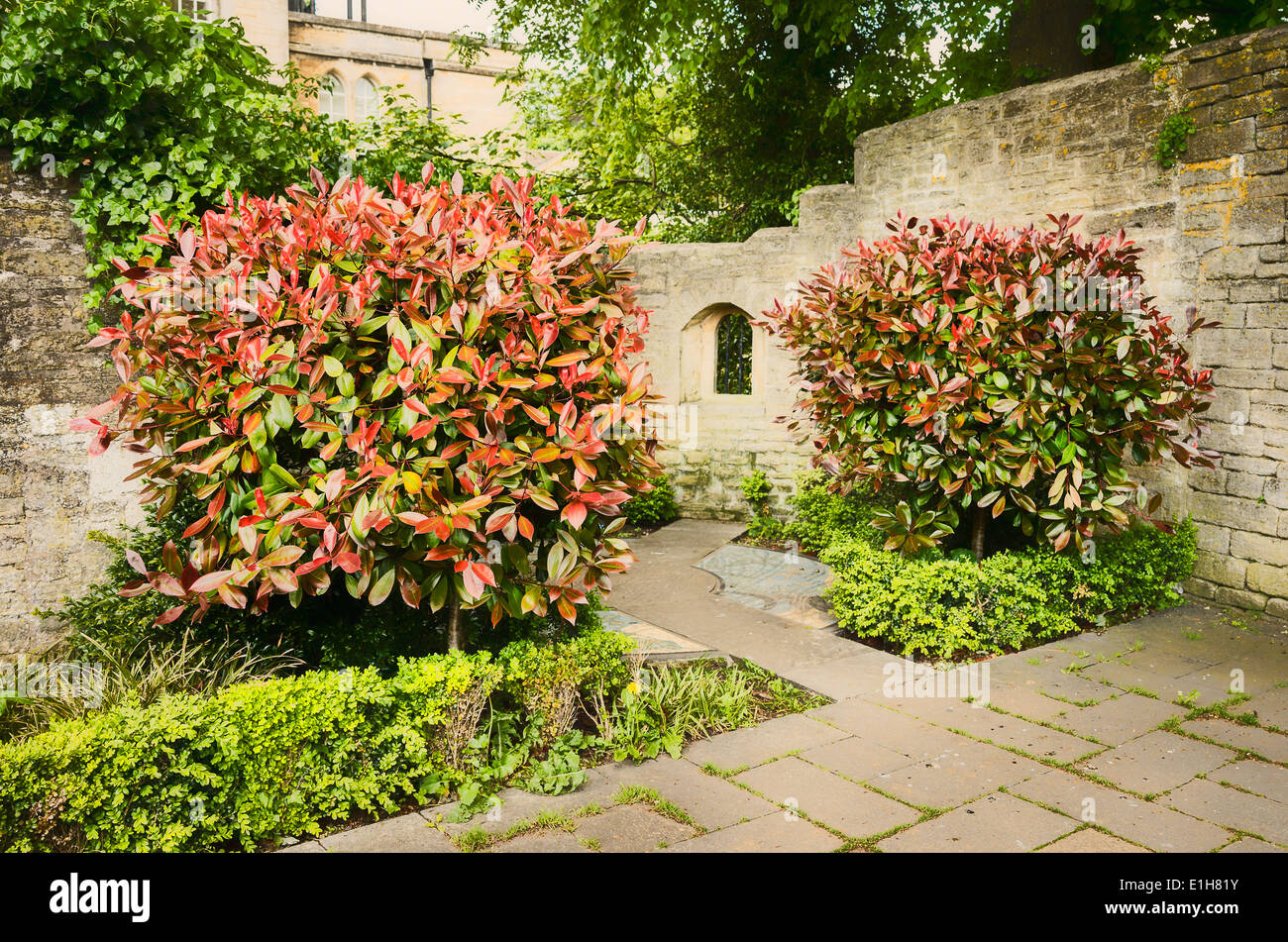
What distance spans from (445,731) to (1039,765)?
2.45 meters

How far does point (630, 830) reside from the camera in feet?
11.3

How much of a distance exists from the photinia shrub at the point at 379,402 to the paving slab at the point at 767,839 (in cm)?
105

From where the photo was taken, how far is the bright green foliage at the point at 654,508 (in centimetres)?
922

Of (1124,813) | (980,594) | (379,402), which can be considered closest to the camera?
(1124,813)

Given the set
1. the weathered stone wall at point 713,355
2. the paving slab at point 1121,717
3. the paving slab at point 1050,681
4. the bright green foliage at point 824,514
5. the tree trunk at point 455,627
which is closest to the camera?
the tree trunk at point 455,627

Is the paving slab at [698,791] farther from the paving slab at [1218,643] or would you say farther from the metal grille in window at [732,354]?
the metal grille in window at [732,354]

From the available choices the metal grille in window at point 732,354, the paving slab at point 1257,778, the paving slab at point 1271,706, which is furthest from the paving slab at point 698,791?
the metal grille in window at point 732,354

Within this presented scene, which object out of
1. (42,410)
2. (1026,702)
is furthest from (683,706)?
(42,410)

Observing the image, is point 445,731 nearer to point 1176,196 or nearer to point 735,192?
point 1176,196

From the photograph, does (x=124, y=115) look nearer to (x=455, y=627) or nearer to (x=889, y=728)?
(x=455, y=627)

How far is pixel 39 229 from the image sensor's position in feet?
16.3

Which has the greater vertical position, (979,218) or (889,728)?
(979,218)

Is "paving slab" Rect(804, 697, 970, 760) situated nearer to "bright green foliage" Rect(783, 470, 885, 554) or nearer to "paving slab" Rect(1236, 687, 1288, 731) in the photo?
"paving slab" Rect(1236, 687, 1288, 731)

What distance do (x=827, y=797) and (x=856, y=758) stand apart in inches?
16.4
